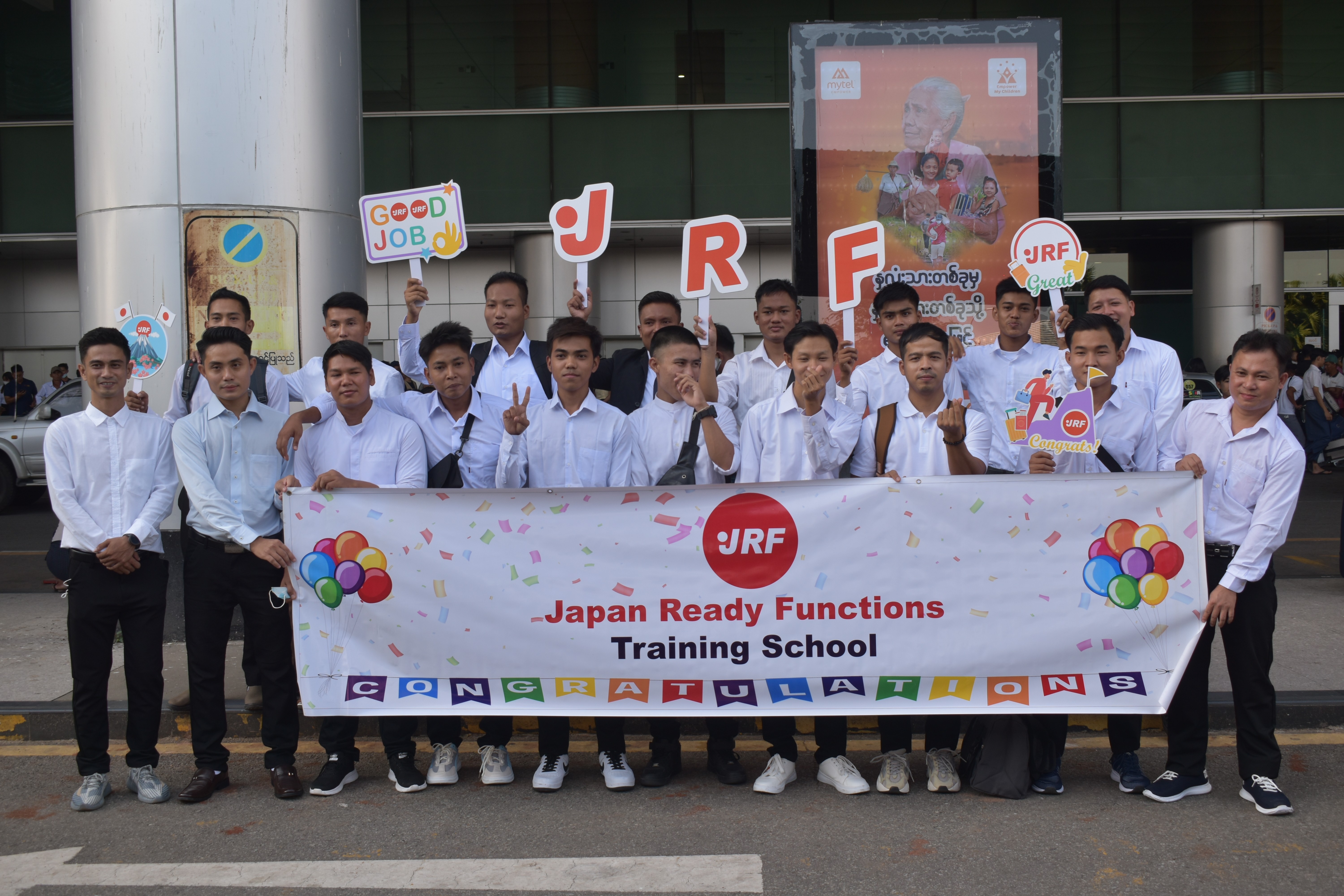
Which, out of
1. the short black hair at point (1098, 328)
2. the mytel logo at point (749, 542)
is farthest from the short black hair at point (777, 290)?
the mytel logo at point (749, 542)

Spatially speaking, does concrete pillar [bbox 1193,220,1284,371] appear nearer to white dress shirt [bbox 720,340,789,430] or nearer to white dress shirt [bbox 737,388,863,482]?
white dress shirt [bbox 720,340,789,430]

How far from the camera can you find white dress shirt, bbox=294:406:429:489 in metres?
4.86

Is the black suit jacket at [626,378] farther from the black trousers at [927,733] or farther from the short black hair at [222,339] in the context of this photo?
the black trousers at [927,733]

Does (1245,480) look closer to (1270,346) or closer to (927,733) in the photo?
(1270,346)

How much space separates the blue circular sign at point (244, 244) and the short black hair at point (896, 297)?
3939 mm

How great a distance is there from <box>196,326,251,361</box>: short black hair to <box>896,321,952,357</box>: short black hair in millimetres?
2799

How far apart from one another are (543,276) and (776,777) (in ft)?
45.8

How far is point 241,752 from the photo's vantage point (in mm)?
5363

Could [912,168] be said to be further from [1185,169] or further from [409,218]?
[1185,169]

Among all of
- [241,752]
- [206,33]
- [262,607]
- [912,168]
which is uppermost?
[206,33]

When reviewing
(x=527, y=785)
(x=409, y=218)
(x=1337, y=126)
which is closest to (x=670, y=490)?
(x=527, y=785)

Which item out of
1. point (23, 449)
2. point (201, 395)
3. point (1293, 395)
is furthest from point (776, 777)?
point (1293, 395)

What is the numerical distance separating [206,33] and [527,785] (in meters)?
5.17

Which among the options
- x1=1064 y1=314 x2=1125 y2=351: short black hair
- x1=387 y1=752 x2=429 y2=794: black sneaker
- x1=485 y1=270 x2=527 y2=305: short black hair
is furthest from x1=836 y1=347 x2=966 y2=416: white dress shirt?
x1=387 y1=752 x2=429 y2=794: black sneaker
